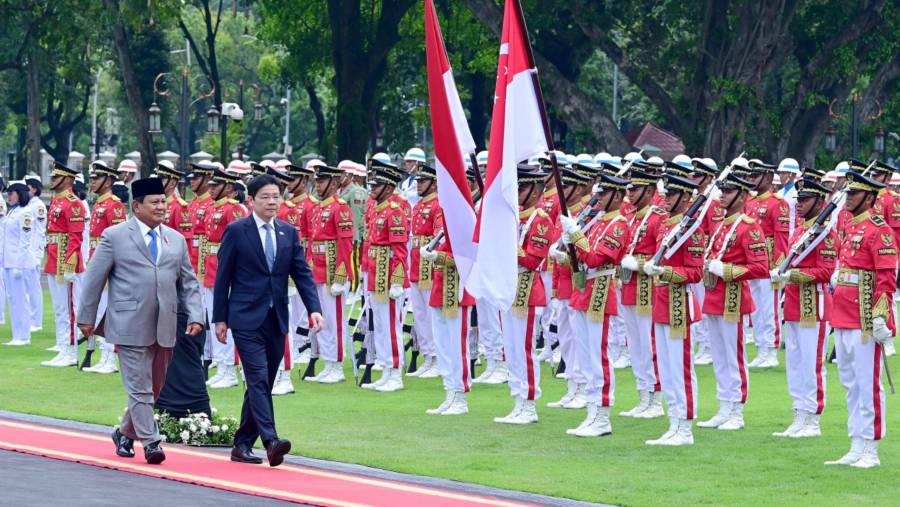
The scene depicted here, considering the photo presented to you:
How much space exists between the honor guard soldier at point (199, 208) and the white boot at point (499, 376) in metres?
3.37

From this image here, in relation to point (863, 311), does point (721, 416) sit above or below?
below

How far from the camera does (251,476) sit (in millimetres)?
12859

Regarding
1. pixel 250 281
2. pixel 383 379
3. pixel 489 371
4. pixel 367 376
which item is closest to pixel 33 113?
pixel 489 371

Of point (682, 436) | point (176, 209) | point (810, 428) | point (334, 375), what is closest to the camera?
point (682, 436)

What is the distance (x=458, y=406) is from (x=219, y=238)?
382 centimetres

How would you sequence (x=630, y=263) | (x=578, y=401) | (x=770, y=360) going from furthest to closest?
(x=770, y=360)
(x=578, y=401)
(x=630, y=263)

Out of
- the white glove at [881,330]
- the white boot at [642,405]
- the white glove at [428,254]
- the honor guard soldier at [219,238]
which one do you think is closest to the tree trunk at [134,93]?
the honor guard soldier at [219,238]

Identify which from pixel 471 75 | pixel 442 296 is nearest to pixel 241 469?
pixel 442 296

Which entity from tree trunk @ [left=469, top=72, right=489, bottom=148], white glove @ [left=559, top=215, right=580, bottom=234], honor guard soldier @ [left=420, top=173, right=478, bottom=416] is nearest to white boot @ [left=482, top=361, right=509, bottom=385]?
honor guard soldier @ [left=420, top=173, right=478, bottom=416]

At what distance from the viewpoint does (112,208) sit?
2023 centimetres

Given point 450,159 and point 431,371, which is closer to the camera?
point 450,159

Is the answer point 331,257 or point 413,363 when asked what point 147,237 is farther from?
point 413,363

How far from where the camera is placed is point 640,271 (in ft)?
51.4

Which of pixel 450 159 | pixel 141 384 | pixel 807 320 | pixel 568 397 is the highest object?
pixel 450 159
